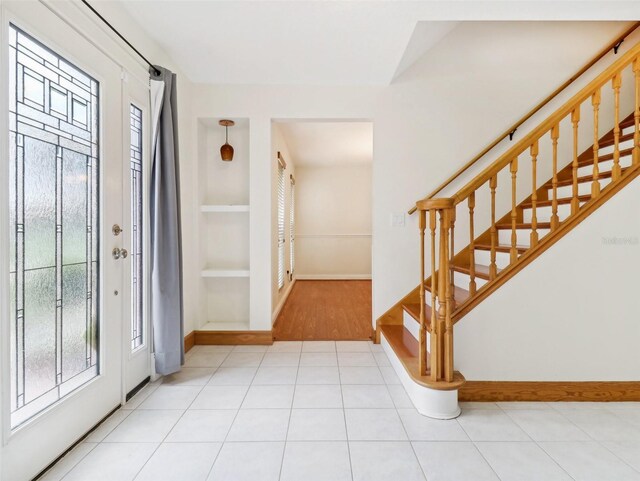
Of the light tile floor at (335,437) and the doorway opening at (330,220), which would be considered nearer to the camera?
the light tile floor at (335,437)

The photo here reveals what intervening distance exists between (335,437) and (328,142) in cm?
440

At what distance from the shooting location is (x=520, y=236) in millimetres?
2572

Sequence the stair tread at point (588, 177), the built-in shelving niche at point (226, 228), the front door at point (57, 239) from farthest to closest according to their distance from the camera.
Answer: the built-in shelving niche at point (226, 228) < the stair tread at point (588, 177) < the front door at point (57, 239)

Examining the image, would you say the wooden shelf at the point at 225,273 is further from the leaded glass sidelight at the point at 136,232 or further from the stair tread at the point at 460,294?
the stair tread at the point at 460,294

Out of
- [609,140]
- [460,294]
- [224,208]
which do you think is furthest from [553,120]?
[224,208]

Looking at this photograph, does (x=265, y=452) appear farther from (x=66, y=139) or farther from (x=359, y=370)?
(x=66, y=139)

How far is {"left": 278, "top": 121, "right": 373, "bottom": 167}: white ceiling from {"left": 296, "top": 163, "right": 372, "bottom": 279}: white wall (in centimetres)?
46

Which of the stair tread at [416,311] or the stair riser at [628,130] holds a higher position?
the stair riser at [628,130]

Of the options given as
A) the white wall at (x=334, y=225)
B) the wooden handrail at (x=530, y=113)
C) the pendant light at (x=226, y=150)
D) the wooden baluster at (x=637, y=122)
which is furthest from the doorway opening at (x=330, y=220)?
the wooden baluster at (x=637, y=122)

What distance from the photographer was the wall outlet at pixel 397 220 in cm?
309

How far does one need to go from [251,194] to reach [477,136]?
2.14m

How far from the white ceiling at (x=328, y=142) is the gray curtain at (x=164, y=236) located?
5.32 feet

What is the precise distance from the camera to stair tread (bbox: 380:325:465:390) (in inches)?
74.9

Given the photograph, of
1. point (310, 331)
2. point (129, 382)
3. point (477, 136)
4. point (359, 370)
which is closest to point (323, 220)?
point (310, 331)
